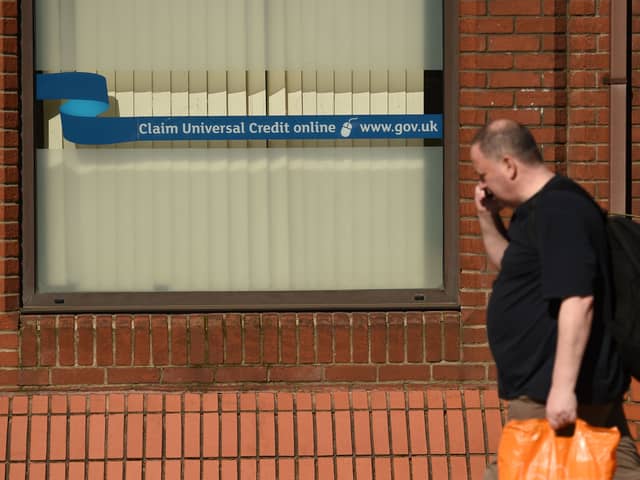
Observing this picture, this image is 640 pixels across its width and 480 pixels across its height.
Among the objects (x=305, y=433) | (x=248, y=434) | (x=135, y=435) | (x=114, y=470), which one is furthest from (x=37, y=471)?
(x=305, y=433)

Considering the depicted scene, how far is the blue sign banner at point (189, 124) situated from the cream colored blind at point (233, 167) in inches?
1.7

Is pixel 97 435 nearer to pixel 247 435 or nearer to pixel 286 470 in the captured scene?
pixel 247 435

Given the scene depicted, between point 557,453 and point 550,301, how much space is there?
46 centimetres

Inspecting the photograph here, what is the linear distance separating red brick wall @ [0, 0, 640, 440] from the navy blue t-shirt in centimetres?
205

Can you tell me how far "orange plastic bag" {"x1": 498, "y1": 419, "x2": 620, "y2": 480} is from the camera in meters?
3.75

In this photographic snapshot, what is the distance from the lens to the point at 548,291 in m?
3.67

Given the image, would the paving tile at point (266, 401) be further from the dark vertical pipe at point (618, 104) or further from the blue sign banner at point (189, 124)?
the dark vertical pipe at point (618, 104)

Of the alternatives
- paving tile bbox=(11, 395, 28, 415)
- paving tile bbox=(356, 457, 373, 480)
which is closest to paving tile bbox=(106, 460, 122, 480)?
paving tile bbox=(11, 395, 28, 415)

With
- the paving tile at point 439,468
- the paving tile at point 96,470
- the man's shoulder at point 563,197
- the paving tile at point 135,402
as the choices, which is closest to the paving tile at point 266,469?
the paving tile at point 96,470

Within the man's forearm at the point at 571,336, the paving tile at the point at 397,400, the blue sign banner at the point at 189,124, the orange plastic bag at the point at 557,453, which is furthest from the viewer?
the blue sign banner at the point at 189,124

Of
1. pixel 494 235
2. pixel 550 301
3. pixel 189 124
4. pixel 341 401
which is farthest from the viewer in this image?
pixel 189 124

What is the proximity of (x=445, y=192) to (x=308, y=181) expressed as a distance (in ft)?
2.21

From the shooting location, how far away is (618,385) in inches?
151

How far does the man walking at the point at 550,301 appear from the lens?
12.0 feet
